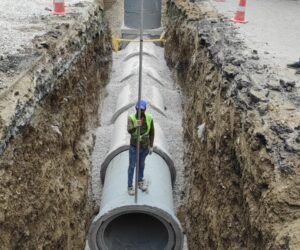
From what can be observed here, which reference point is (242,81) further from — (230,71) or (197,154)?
(197,154)

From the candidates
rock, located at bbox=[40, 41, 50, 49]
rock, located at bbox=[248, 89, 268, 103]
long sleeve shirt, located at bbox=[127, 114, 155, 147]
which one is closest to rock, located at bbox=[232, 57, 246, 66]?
rock, located at bbox=[248, 89, 268, 103]

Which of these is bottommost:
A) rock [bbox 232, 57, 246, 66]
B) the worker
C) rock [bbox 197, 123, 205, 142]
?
rock [bbox 197, 123, 205, 142]

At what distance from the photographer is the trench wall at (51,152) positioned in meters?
3.69

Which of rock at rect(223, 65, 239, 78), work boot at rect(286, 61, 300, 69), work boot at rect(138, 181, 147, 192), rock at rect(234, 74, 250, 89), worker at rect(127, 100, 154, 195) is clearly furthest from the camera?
work boot at rect(286, 61, 300, 69)

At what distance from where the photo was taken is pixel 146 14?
45.1 ft

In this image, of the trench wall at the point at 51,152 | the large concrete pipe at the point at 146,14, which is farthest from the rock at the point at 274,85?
the large concrete pipe at the point at 146,14

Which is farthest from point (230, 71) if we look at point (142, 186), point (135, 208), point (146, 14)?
point (146, 14)

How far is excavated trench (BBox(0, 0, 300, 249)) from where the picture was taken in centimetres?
338

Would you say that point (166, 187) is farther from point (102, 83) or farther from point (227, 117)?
point (102, 83)

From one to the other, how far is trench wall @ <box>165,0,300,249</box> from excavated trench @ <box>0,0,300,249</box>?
1 cm

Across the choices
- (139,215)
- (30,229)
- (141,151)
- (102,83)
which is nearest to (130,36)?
(102,83)

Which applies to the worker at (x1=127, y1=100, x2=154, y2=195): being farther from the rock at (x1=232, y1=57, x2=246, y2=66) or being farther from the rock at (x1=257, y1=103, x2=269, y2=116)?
the rock at (x1=232, y1=57, x2=246, y2=66)

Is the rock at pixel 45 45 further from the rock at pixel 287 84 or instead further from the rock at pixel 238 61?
the rock at pixel 287 84

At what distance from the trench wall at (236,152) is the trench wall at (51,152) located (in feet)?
5.71
